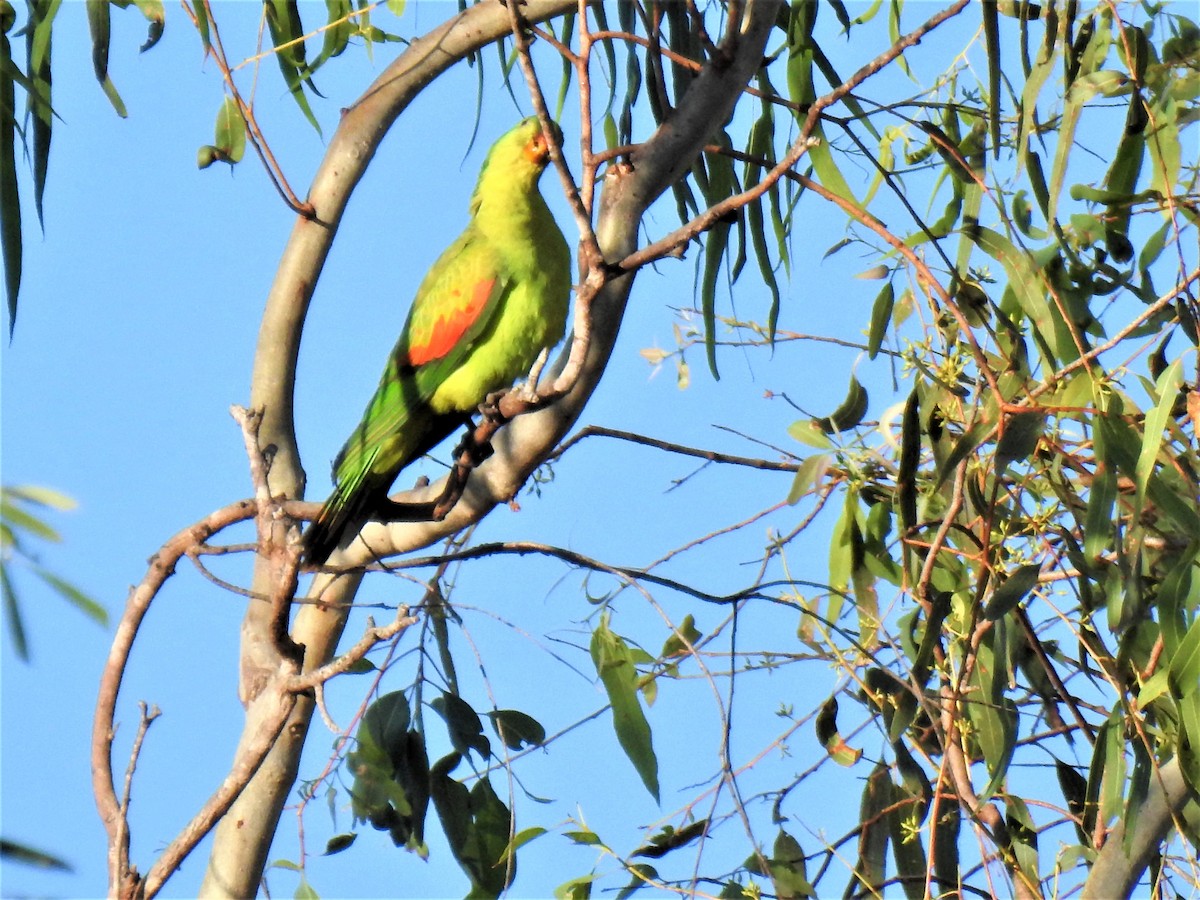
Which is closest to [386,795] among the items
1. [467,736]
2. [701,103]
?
[467,736]

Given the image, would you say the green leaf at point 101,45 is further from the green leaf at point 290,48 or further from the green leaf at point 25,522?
the green leaf at point 25,522

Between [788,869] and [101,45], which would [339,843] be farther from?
[101,45]

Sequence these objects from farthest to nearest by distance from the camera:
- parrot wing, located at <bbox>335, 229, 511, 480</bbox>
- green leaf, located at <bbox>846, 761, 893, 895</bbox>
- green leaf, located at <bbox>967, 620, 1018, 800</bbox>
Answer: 1. parrot wing, located at <bbox>335, 229, 511, 480</bbox>
2. green leaf, located at <bbox>846, 761, 893, 895</bbox>
3. green leaf, located at <bbox>967, 620, 1018, 800</bbox>

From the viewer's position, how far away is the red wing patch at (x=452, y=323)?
2729 mm

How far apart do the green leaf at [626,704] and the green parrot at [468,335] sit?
62 cm

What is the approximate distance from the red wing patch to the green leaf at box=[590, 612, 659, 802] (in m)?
0.82

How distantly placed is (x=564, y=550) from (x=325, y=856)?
70 centimetres

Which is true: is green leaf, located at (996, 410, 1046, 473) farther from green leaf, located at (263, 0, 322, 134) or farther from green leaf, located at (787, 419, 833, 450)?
green leaf, located at (263, 0, 322, 134)

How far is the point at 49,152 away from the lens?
7.50 ft

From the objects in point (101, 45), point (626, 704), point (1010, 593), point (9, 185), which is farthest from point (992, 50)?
point (9, 185)

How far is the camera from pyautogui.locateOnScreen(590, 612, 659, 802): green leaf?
2107 mm

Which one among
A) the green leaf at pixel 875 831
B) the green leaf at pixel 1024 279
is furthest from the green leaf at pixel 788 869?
the green leaf at pixel 1024 279

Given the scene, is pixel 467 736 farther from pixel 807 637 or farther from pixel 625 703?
pixel 807 637

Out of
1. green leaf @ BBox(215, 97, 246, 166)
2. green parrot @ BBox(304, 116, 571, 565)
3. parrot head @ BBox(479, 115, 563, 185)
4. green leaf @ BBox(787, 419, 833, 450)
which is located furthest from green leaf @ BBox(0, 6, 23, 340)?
green leaf @ BBox(787, 419, 833, 450)
